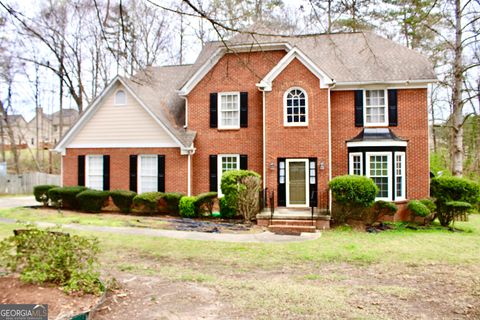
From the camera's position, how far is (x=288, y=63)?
49.4 feet

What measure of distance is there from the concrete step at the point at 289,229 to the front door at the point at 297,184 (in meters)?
2.20

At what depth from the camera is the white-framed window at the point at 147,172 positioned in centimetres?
1652

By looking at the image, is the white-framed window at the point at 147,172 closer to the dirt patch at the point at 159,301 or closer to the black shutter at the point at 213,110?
the black shutter at the point at 213,110

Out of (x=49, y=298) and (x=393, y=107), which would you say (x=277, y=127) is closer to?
(x=393, y=107)

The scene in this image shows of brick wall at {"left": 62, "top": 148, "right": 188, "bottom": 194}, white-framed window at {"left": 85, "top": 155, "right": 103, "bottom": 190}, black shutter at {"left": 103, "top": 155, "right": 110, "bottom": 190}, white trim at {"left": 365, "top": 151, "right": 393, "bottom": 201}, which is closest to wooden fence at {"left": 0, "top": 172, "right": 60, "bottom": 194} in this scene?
brick wall at {"left": 62, "top": 148, "right": 188, "bottom": 194}

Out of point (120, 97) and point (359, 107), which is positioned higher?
point (120, 97)

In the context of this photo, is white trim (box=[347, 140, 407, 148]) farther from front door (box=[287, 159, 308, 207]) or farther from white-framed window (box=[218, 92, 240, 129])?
white-framed window (box=[218, 92, 240, 129])

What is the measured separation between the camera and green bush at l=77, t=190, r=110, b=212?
52.0 ft

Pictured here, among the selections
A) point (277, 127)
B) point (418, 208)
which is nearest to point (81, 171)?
point (277, 127)

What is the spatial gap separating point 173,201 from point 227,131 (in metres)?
4.07

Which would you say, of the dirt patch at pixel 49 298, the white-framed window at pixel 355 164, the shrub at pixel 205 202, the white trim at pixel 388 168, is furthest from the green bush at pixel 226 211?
the dirt patch at pixel 49 298

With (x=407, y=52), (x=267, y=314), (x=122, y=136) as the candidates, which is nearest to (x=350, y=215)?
(x=407, y=52)

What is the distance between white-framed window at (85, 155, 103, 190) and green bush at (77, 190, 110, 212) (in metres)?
1.24

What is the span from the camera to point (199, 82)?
16.5 metres
